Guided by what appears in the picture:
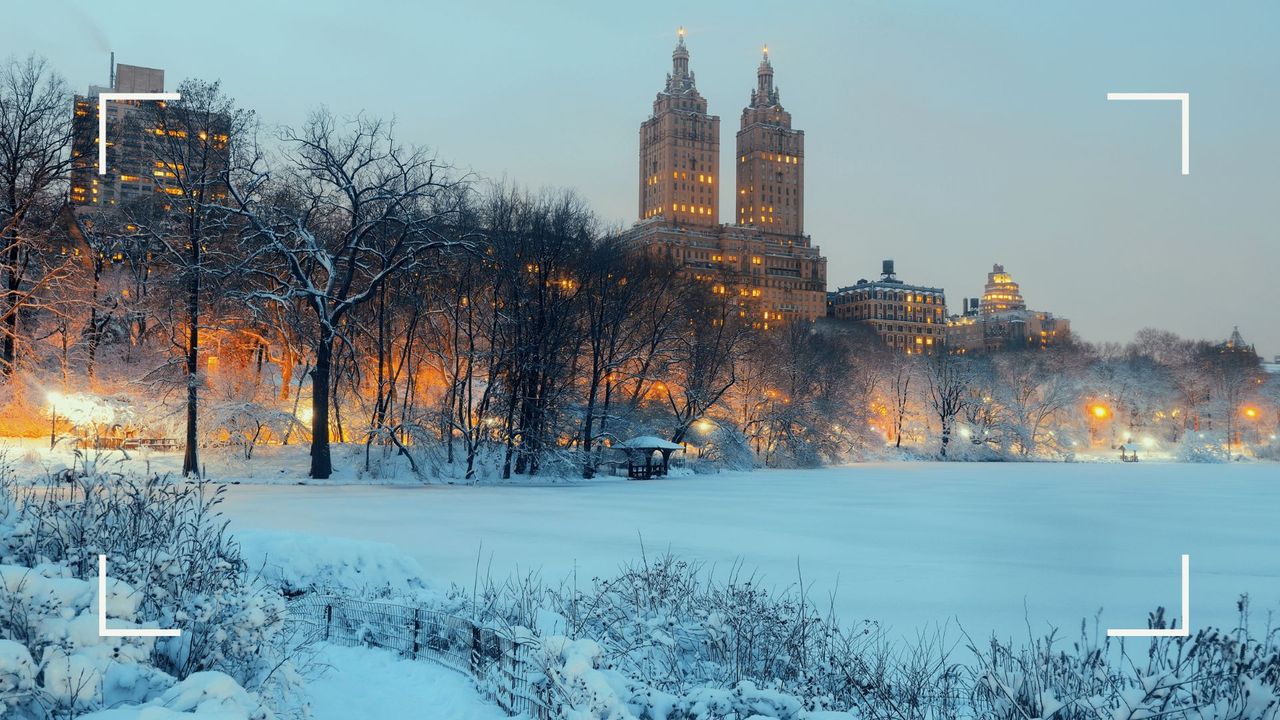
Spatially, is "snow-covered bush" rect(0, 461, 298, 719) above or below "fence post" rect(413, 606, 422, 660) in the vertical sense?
above

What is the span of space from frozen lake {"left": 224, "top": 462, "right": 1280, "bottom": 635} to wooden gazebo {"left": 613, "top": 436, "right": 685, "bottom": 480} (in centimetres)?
662

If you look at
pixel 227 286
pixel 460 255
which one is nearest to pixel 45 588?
pixel 460 255

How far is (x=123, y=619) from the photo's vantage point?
5973 mm

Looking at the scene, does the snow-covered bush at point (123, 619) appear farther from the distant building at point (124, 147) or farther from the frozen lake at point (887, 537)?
the distant building at point (124, 147)

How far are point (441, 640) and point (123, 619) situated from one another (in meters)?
4.11

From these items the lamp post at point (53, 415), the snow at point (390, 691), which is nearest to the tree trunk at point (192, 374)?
the lamp post at point (53, 415)

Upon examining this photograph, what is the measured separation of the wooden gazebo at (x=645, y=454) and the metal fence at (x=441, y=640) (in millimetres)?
32971

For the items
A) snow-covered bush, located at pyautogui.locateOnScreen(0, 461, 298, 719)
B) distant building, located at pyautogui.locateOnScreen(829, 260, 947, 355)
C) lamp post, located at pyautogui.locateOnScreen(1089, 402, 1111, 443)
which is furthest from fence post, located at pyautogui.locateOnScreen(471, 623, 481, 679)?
distant building, located at pyautogui.locateOnScreen(829, 260, 947, 355)

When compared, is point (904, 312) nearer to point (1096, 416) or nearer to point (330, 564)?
point (1096, 416)

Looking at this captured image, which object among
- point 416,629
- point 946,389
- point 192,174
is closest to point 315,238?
point 192,174

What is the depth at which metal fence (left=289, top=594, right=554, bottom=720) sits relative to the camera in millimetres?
7711

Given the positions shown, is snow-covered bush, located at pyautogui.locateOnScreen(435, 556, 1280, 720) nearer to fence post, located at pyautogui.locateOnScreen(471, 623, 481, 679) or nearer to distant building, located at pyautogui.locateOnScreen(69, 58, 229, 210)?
fence post, located at pyautogui.locateOnScreen(471, 623, 481, 679)

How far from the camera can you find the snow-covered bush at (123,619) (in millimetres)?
5426

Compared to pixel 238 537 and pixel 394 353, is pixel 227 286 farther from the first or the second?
pixel 238 537
